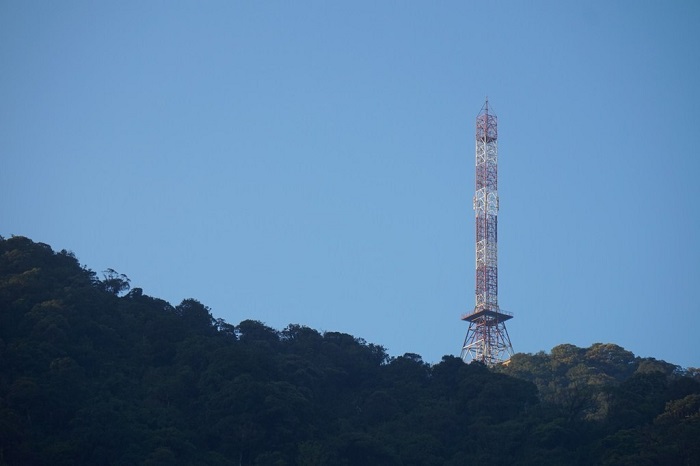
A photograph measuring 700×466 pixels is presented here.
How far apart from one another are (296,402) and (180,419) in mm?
4675

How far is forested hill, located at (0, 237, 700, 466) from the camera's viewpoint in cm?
4419

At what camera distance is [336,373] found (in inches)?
2181

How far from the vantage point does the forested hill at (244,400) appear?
44.2 meters

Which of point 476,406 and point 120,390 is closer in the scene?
point 120,390

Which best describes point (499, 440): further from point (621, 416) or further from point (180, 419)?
point (180, 419)

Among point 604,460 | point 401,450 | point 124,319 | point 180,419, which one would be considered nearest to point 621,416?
point 604,460

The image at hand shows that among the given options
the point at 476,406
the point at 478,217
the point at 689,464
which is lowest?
the point at 689,464

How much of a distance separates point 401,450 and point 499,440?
13.0 feet

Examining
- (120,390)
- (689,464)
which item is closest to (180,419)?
(120,390)

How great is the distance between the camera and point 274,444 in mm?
47000

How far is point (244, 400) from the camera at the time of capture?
47.7 metres

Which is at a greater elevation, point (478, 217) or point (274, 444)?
point (478, 217)

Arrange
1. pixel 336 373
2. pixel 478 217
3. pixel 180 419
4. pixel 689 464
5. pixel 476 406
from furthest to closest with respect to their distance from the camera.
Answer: pixel 478 217, pixel 336 373, pixel 476 406, pixel 180 419, pixel 689 464

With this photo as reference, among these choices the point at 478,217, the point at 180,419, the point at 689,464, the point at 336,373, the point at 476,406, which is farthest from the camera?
the point at 478,217
